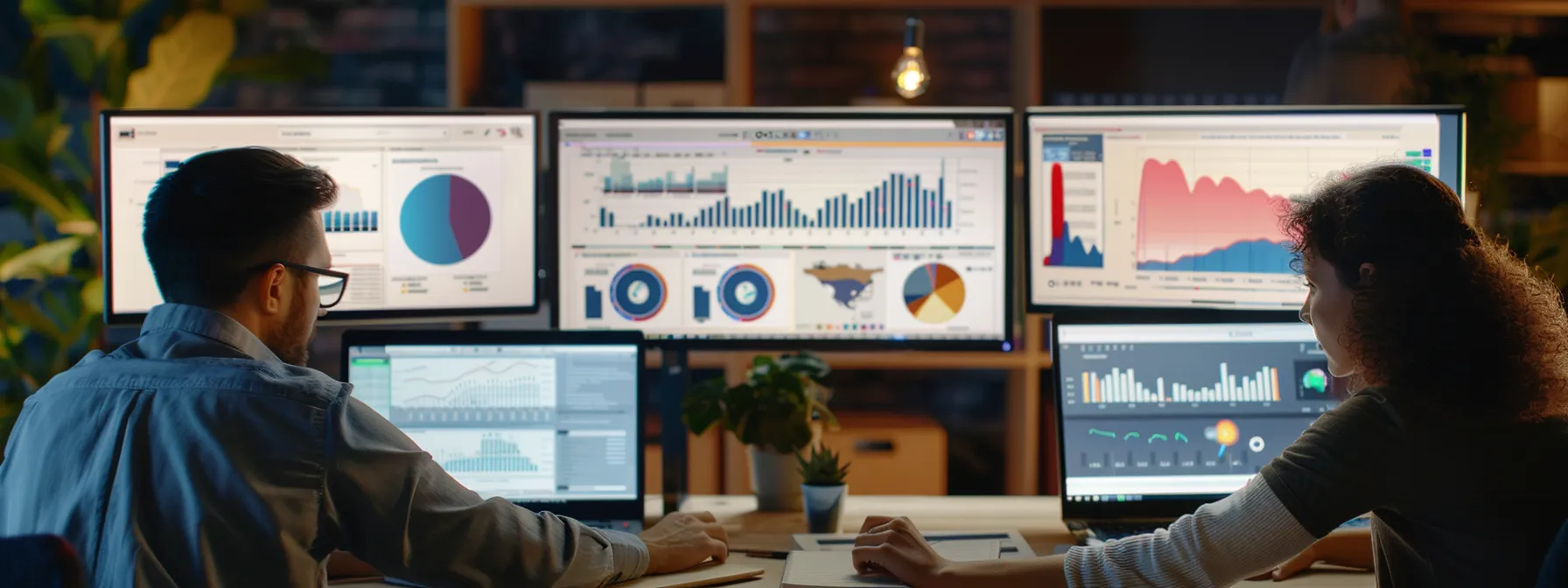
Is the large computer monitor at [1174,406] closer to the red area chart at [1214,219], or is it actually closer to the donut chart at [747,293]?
the red area chart at [1214,219]

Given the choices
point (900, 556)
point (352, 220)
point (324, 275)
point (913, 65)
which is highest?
point (913, 65)

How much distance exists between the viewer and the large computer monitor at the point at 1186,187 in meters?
2.00

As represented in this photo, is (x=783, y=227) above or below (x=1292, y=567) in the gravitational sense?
above

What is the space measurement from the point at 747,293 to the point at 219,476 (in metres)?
1.05

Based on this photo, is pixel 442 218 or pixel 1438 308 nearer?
pixel 1438 308

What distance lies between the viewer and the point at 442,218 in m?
1.99

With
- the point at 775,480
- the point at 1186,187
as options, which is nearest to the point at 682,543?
the point at 775,480

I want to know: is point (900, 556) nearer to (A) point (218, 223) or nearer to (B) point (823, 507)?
(B) point (823, 507)

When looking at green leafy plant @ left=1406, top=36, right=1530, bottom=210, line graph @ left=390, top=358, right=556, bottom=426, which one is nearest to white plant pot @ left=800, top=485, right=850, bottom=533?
line graph @ left=390, top=358, right=556, bottom=426

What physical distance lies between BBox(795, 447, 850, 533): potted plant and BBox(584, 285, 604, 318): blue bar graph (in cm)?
46

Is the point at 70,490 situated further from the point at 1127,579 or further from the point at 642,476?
the point at 1127,579

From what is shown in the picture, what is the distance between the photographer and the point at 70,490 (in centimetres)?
114

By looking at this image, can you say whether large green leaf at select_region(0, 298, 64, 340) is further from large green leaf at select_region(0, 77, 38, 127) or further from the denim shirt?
the denim shirt

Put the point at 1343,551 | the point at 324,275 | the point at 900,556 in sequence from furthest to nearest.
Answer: the point at 1343,551
the point at 900,556
the point at 324,275
